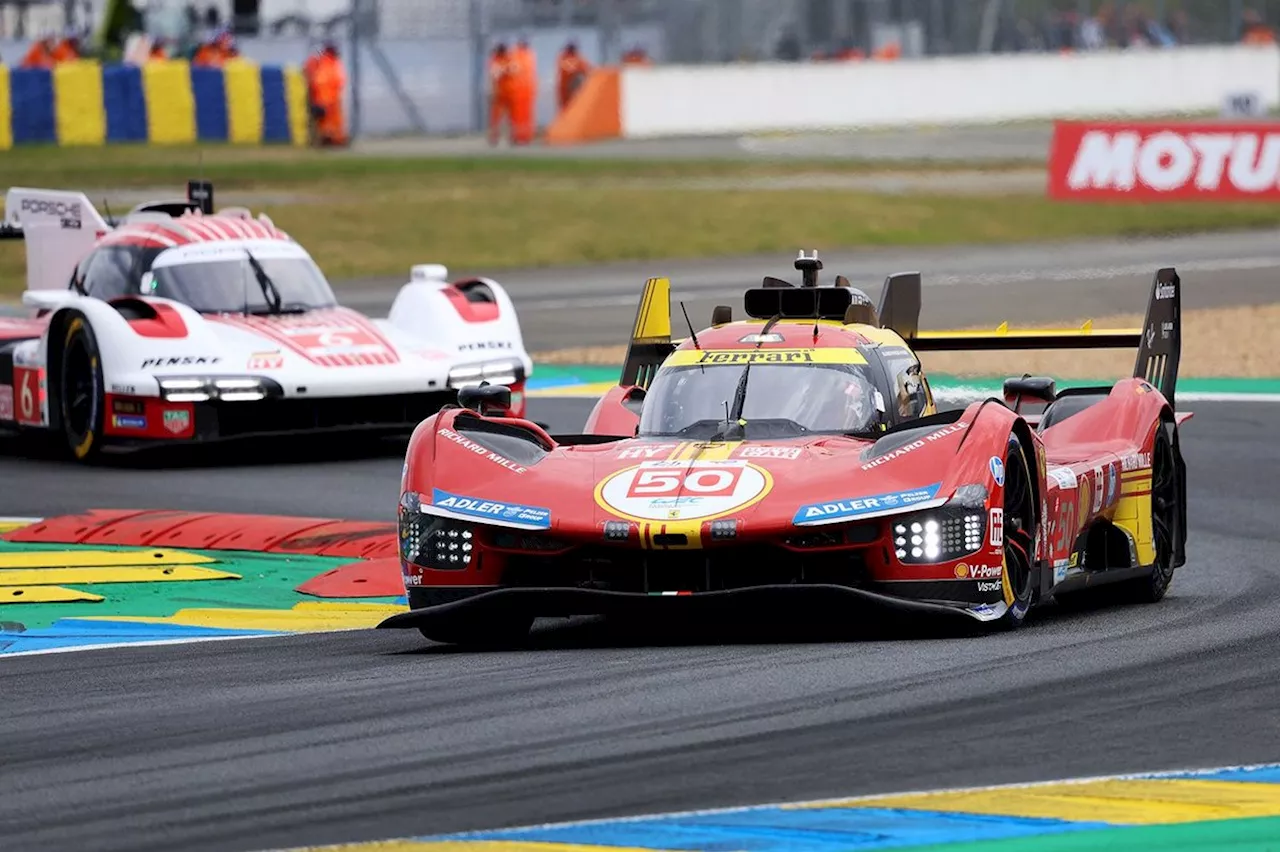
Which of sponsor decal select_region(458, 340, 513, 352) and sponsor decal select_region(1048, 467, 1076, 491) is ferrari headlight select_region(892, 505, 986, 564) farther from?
sponsor decal select_region(458, 340, 513, 352)

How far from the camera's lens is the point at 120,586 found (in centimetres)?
1152

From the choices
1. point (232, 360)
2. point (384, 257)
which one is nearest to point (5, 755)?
point (232, 360)

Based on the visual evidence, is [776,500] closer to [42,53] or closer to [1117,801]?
[1117,801]

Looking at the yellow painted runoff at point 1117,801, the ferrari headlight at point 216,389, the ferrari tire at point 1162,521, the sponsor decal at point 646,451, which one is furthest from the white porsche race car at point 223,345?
the yellow painted runoff at point 1117,801

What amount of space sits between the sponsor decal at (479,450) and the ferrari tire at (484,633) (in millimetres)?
562

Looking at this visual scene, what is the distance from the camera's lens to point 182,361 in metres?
16.4

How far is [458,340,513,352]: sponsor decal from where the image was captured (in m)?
17.2

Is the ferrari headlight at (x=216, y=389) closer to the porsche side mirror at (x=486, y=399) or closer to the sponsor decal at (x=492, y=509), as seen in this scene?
the porsche side mirror at (x=486, y=399)

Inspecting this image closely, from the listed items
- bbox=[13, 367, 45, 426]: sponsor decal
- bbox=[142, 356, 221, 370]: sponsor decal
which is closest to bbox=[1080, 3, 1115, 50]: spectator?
bbox=[13, 367, 45, 426]: sponsor decal

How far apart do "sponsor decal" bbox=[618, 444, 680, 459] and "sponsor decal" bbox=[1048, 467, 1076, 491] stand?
154 cm

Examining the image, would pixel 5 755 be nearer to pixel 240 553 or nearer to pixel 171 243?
pixel 240 553

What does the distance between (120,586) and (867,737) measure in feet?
17.1

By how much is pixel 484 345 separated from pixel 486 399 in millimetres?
6862

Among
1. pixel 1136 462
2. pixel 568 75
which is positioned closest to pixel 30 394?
pixel 1136 462
